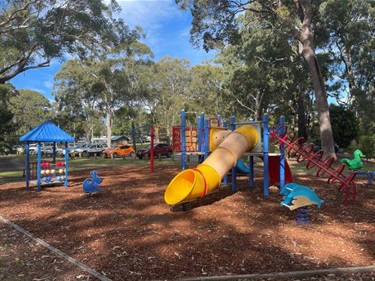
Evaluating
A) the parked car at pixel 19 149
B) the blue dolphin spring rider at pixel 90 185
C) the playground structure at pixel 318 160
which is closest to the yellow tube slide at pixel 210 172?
the playground structure at pixel 318 160

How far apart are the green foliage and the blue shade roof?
21380mm

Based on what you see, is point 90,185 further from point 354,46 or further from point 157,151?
point 354,46

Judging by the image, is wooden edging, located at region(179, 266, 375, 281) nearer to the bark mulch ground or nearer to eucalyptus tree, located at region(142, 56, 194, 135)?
the bark mulch ground

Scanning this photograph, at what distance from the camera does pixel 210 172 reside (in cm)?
702

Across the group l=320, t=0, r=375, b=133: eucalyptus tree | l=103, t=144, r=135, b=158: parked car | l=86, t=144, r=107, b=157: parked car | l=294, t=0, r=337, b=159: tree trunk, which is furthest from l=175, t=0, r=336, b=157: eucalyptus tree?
l=86, t=144, r=107, b=157: parked car

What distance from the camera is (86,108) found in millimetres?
51438

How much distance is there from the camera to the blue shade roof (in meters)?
10.5

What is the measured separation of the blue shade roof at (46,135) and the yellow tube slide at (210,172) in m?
5.50

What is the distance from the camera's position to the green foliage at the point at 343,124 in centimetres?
2477

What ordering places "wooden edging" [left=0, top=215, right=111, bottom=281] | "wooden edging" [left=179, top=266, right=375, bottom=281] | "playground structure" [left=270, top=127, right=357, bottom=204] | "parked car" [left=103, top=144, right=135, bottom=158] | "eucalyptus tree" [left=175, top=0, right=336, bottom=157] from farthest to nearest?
"parked car" [left=103, top=144, right=135, bottom=158], "eucalyptus tree" [left=175, top=0, right=336, bottom=157], "playground structure" [left=270, top=127, right=357, bottom=204], "wooden edging" [left=0, top=215, right=111, bottom=281], "wooden edging" [left=179, top=266, right=375, bottom=281]

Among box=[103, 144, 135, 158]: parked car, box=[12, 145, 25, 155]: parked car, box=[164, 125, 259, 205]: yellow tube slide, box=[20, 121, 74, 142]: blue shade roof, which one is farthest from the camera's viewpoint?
box=[12, 145, 25, 155]: parked car

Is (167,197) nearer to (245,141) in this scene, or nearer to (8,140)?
(245,141)

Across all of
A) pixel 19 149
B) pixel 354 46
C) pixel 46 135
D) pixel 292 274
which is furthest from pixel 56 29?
pixel 19 149

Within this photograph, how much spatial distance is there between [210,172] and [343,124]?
21523 millimetres
